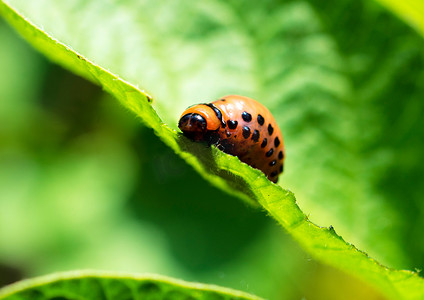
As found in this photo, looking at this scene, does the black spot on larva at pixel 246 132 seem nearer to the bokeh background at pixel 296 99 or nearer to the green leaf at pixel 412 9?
the bokeh background at pixel 296 99

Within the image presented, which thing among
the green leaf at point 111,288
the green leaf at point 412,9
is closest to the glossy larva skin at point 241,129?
the green leaf at point 111,288

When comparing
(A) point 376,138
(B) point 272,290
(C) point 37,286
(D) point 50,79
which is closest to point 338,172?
(A) point 376,138

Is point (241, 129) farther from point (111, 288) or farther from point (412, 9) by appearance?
point (412, 9)

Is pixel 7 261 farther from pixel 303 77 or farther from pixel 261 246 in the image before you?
Answer: pixel 303 77

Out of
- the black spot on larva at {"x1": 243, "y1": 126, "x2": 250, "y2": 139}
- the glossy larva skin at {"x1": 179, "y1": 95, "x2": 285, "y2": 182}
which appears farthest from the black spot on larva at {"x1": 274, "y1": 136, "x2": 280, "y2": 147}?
the black spot on larva at {"x1": 243, "y1": 126, "x2": 250, "y2": 139}

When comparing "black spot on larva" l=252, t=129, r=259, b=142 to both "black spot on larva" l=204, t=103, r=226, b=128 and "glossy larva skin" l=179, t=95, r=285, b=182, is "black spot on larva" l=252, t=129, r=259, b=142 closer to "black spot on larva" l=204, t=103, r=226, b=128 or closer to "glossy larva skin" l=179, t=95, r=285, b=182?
"glossy larva skin" l=179, t=95, r=285, b=182

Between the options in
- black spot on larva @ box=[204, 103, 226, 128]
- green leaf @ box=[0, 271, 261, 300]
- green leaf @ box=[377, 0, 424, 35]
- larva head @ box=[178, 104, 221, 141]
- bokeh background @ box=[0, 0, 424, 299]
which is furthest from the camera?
green leaf @ box=[377, 0, 424, 35]
